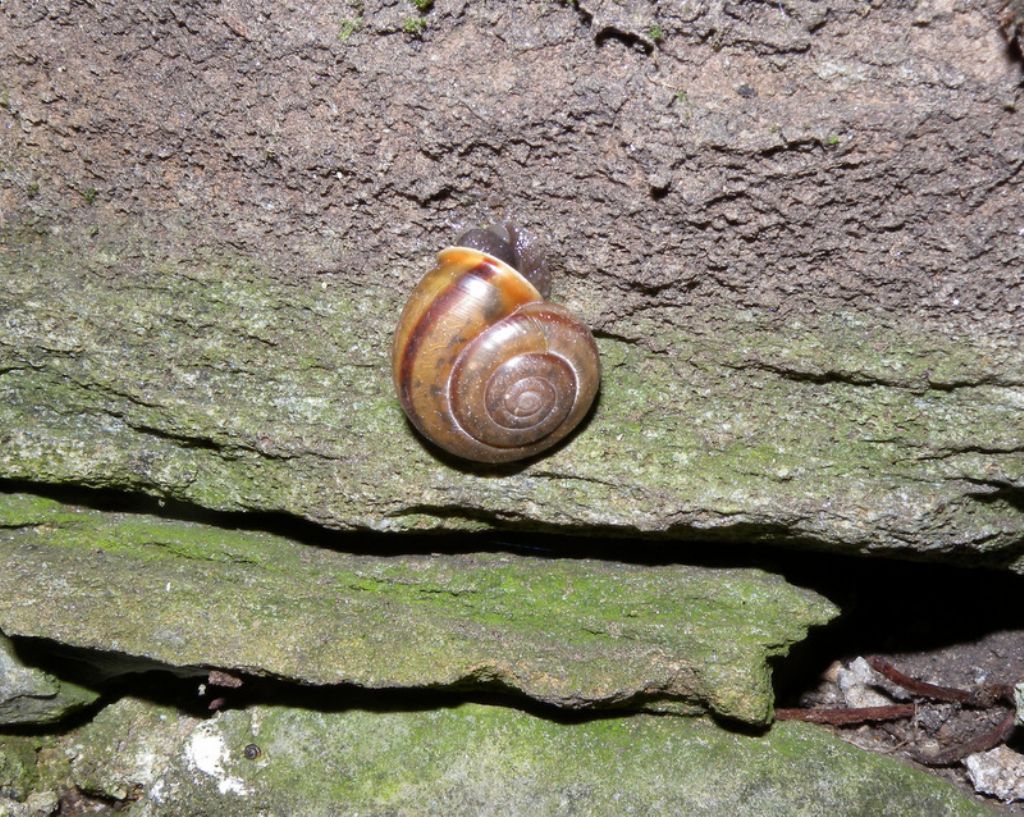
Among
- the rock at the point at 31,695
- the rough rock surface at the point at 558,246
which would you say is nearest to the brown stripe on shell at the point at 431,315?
the rough rock surface at the point at 558,246

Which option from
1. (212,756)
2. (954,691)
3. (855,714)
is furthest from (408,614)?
(954,691)

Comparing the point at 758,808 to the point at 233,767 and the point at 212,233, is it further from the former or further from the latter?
the point at 212,233

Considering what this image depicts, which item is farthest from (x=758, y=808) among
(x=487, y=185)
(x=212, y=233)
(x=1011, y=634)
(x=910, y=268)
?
(x=212, y=233)

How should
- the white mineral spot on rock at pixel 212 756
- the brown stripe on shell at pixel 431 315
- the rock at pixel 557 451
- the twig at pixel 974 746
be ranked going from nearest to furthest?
the brown stripe on shell at pixel 431 315, the rock at pixel 557 451, the white mineral spot on rock at pixel 212 756, the twig at pixel 974 746

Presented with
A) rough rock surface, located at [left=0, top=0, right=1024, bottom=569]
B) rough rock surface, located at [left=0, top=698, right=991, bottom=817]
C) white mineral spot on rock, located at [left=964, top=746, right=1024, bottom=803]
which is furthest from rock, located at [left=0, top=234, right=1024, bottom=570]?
white mineral spot on rock, located at [left=964, top=746, right=1024, bottom=803]

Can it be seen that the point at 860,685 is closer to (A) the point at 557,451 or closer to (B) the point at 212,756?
(A) the point at 557,451

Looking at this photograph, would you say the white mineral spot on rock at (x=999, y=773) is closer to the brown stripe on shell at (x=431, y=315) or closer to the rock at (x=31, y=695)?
the brown stripe on shell at (x=431, y=315)
